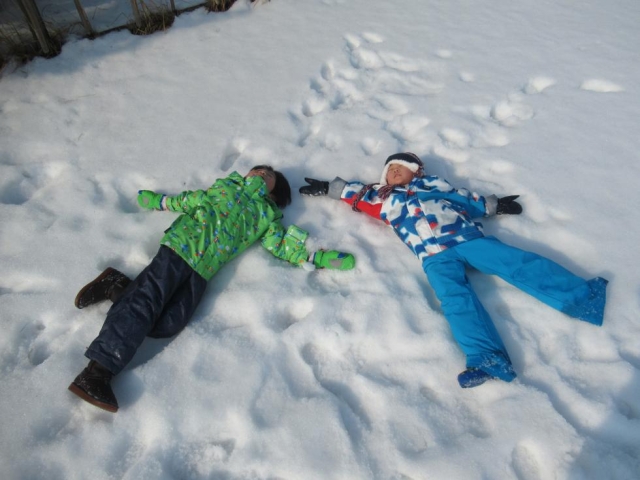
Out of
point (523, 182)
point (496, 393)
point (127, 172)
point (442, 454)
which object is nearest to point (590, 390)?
point (496, 393)

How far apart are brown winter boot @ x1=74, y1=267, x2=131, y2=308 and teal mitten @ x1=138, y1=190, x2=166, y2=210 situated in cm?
52

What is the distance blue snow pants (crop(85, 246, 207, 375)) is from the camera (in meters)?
1.94

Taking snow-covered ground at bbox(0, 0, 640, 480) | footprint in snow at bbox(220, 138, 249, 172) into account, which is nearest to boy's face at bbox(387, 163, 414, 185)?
snow-covered ground at bbox(0, 0, 640, 480)

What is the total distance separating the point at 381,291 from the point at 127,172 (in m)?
1.87

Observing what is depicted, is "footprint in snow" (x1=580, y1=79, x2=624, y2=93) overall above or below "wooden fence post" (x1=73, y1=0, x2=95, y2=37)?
below

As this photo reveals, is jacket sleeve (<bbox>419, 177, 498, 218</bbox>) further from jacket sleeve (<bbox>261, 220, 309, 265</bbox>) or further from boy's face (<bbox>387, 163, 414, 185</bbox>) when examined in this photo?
jacket sleeve (<bbox>261, 220, 309, 265</bbox>)

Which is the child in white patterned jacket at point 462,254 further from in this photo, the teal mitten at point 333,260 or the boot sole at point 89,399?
the boot sole at point 89,399

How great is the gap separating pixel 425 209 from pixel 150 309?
5.11 ft

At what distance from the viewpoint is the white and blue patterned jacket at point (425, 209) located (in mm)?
2424

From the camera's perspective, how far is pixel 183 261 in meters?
2.22

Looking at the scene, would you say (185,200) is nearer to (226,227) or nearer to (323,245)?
(226,227)

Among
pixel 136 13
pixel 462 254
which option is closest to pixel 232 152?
pixel 462 254

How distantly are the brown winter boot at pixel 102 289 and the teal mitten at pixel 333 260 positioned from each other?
3.28 feet

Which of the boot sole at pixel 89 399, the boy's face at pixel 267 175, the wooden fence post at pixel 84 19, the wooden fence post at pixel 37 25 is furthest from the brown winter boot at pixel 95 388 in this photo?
the wooden fence post at pixel 84 19
